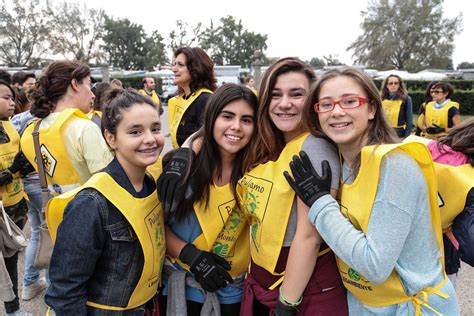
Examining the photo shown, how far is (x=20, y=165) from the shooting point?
2.94m

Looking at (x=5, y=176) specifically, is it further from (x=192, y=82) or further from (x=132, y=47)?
(x=132, y=47)

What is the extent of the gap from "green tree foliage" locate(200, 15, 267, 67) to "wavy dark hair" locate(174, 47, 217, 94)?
2199 inches

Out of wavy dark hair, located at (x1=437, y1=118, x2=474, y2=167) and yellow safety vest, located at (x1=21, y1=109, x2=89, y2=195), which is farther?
yellow safety vest, located at (x1=21, y1=109, x2=89, y2=195)

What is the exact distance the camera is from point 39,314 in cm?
318

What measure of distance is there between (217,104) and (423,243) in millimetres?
1090

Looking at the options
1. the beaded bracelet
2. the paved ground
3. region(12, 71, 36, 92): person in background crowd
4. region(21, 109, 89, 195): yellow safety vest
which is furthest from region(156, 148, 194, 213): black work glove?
region(12, 71, 36, 92): person in background crowd

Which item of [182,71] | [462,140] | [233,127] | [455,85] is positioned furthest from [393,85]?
[455,85]

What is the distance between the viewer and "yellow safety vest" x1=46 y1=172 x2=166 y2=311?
153 centimetres

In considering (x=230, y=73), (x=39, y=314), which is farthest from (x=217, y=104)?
(x=230, y=73)

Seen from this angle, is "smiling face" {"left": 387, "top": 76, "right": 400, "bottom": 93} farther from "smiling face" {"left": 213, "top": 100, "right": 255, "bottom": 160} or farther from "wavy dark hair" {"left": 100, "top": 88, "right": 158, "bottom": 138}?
"wavy dark hair" {"left": 100, "top": 88, "right": 158, "bottom": 138}

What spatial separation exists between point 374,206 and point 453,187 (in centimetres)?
50

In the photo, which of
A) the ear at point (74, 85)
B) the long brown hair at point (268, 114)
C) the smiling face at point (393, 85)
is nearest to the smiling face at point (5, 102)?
the ear at point (74, 85)

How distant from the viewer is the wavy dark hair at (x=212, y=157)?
1.79 metres

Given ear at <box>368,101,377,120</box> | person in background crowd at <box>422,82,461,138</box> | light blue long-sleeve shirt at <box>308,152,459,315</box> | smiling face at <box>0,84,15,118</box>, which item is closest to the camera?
light blue long-sleeve shirt at <box>308,152,459,315</box>
